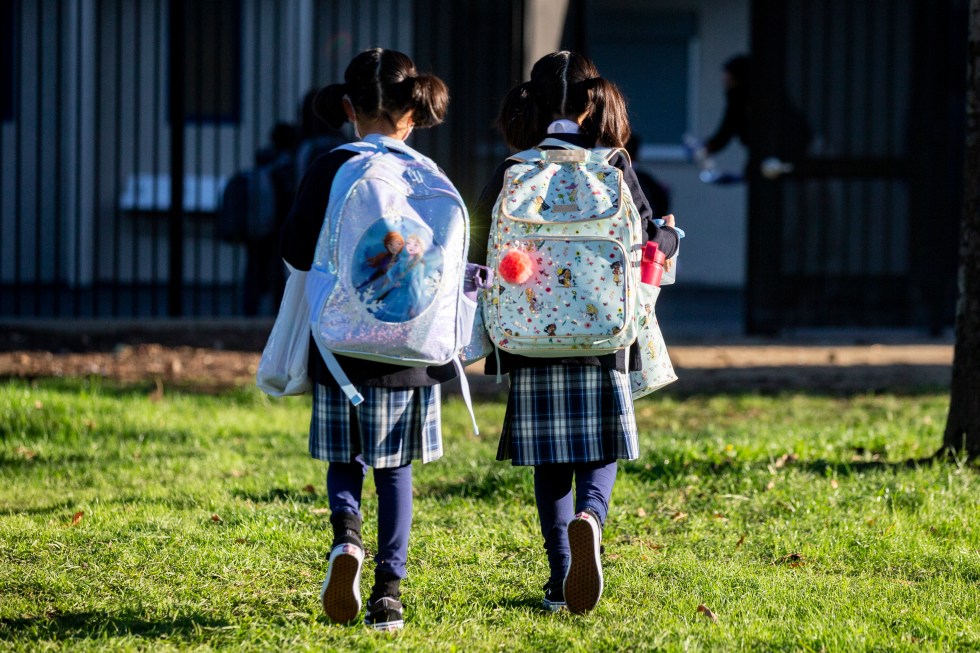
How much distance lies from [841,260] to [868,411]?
127 inches

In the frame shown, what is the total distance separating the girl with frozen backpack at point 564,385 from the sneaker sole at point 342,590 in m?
0.53

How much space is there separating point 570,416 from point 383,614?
2.28 ft

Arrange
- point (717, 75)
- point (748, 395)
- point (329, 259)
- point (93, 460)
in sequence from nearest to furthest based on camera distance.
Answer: point (329, 259), point (93, 460), point (748, 395), point (717, 75)

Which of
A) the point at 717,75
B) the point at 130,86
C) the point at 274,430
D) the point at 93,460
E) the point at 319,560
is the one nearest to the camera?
the point at 319,560

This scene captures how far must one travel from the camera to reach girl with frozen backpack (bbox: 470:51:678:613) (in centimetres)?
331

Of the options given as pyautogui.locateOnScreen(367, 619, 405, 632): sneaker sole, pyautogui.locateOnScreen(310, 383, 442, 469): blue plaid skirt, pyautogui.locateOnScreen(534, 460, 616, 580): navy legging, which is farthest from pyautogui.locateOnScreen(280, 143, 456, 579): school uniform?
pyautogui.locateOnScreen(534, 460, 616, 580): navy legging

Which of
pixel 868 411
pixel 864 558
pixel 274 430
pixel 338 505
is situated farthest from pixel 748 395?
pixel 338 505

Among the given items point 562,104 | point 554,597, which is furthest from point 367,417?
point 562,104

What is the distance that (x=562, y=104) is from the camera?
11.0 feet

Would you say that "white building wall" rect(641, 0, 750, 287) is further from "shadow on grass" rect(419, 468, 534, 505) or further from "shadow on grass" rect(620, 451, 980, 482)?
"shadow on grass" rect(419, 468, 534, 505)

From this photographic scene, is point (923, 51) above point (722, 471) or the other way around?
above

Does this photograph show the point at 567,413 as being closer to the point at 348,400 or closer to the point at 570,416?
the point at 570,416

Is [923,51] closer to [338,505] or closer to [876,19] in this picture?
[876,19]

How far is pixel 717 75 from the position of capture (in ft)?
49.2
